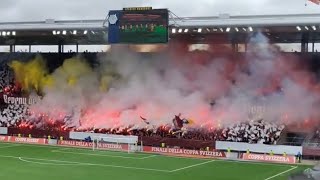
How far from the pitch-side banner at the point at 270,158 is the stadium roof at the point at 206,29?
7.27m

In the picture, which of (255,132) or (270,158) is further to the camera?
(255,132)

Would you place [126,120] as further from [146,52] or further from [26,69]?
[26,69]

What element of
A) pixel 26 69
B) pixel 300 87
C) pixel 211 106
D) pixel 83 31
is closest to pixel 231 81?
pixel 211 106

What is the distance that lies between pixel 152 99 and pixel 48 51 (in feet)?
37.9

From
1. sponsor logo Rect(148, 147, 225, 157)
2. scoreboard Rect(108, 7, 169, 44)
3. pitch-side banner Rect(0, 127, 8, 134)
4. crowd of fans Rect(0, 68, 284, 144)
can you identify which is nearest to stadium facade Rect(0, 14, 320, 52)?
scoreboard Rect(108, 7, 169, 44)

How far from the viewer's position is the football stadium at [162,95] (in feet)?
97.1

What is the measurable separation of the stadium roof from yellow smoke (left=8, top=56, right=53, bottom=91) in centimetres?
230

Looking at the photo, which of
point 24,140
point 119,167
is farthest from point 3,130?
point 119,167

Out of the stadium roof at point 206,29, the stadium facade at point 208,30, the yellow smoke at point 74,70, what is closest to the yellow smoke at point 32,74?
the yellow smoke at point 74,70

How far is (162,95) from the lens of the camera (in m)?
38.0

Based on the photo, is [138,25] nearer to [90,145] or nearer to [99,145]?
[99,145]

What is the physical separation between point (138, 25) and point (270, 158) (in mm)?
10528

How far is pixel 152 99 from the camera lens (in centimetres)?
3831

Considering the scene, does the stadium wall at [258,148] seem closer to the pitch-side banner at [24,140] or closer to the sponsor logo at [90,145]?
the sponsor logo at [90,145]
